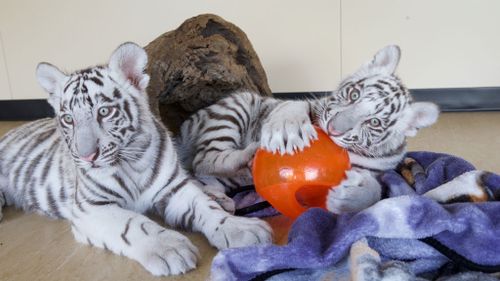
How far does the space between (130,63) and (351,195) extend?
2.88ft

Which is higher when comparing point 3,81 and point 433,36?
point 433,36

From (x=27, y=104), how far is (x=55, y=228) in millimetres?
2894

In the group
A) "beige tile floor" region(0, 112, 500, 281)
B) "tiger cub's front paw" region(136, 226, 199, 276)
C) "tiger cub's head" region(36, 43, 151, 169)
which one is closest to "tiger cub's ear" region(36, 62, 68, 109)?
"tiger cub's head" region(36, 43, 151, 169)

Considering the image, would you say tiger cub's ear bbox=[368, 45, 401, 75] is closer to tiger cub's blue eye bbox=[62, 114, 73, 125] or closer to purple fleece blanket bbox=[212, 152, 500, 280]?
purple fleece blanket bbox=[212, 152, 500, 280]

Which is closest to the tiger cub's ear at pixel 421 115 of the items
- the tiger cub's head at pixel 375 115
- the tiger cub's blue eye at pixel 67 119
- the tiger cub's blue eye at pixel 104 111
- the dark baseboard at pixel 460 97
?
the tiger cub's head at pixel 375 115

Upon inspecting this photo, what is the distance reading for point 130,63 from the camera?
167 cm

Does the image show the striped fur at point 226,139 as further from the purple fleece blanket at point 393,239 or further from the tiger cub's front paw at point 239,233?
the purple fleece blanket at point 393,239

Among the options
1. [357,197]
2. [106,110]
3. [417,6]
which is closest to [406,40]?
[417,6]

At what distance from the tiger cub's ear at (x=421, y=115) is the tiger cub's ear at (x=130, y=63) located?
982 mm

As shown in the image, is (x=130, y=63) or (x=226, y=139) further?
(x=226, y=139)

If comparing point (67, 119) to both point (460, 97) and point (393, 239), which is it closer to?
point (393, 239)

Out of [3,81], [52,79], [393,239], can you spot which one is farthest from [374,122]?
[3,81]

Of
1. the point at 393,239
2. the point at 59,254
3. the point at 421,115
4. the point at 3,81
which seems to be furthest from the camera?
the point at 3,81

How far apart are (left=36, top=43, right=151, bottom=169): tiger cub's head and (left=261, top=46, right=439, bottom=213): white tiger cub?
474mm
